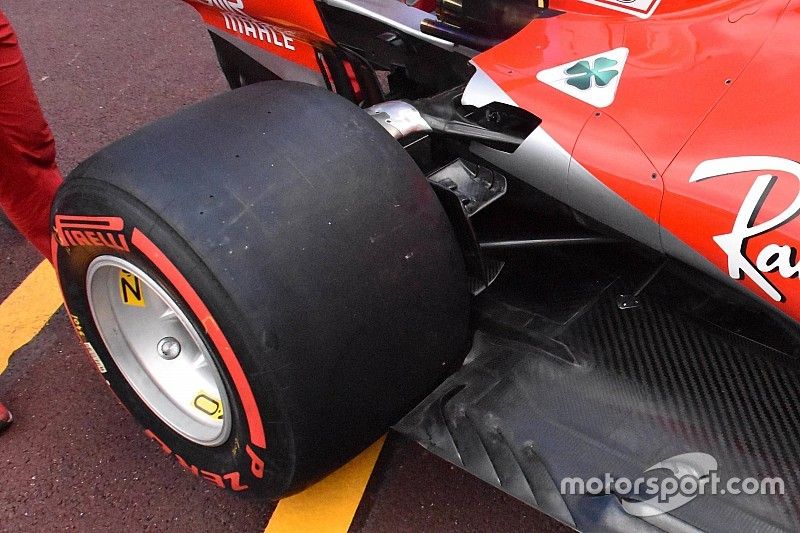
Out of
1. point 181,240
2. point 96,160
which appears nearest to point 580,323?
point 181,240

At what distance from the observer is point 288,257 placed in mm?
1365

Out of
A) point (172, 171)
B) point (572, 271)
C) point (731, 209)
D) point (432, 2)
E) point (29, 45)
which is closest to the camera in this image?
point (731, 209)

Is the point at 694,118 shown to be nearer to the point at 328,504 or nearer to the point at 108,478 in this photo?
the point at 328,504

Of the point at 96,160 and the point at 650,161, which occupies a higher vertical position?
the point at 96,160

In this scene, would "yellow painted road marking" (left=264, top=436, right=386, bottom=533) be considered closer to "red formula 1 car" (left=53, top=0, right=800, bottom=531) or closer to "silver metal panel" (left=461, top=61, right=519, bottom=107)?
"red formula 1 car" (left=53, top=0, right=800, bottom=531)

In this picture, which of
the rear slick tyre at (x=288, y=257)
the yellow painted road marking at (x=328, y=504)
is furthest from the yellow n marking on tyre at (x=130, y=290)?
the yellow painted road marking at (x=328, y=504)

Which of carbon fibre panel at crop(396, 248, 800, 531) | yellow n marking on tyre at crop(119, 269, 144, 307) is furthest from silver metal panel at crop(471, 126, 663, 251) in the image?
yellow n marking on tyre at crop(119, 269, 144, 307)

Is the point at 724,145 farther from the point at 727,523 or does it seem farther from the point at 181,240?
the point at 181,240

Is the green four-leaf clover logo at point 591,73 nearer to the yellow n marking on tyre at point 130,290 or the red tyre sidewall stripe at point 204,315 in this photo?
the red tyre sidewall stripe at point 204,315

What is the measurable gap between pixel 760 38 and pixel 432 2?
2.85 feet

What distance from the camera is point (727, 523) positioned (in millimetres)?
1440

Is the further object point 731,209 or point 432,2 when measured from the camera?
point 432,2

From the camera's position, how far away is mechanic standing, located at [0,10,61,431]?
7.02 ft

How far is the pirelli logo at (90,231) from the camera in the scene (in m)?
1.50
